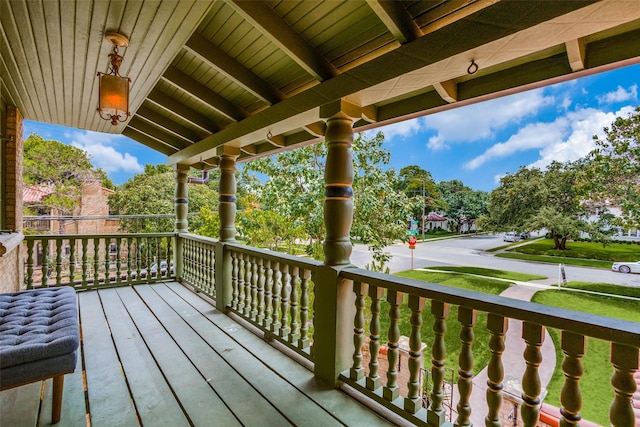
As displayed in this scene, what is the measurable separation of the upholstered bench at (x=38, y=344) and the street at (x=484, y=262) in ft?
11.5

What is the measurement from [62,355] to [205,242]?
8.13 ft

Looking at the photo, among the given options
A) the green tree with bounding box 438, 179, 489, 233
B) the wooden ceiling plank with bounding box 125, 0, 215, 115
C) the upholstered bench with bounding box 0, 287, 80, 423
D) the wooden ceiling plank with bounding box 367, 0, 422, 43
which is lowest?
the upholstered bench with bounding box 0, 287, 80, 423

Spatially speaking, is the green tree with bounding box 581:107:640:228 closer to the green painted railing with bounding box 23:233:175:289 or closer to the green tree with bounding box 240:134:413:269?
the green tree with bounding box 240:134:413:269

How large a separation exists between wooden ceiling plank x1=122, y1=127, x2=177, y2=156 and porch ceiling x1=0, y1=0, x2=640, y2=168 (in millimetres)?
1270

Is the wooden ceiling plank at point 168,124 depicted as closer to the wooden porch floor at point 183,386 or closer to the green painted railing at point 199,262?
the green painted railing at point 199,262

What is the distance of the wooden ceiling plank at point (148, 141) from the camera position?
4.41 m

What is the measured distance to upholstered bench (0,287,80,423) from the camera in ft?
4.77

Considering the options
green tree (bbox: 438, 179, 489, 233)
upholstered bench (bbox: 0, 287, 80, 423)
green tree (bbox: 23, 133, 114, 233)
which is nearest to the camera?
upholstered bench (bbox: 0, 287, 80, 423)

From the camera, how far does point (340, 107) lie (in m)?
1.92

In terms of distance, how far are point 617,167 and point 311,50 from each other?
2242 millimetres

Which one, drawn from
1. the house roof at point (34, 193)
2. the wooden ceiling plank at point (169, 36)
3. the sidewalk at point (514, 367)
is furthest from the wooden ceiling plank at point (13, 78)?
the house roof at point (34, 193)

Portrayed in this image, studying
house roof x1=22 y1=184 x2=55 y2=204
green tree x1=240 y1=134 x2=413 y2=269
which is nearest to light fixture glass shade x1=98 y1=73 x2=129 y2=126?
green tree x1=240 y1=134 x2=413 y2=269

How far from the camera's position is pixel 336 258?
2070 mm

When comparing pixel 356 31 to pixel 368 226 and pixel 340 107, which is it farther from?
pixel 368 226
